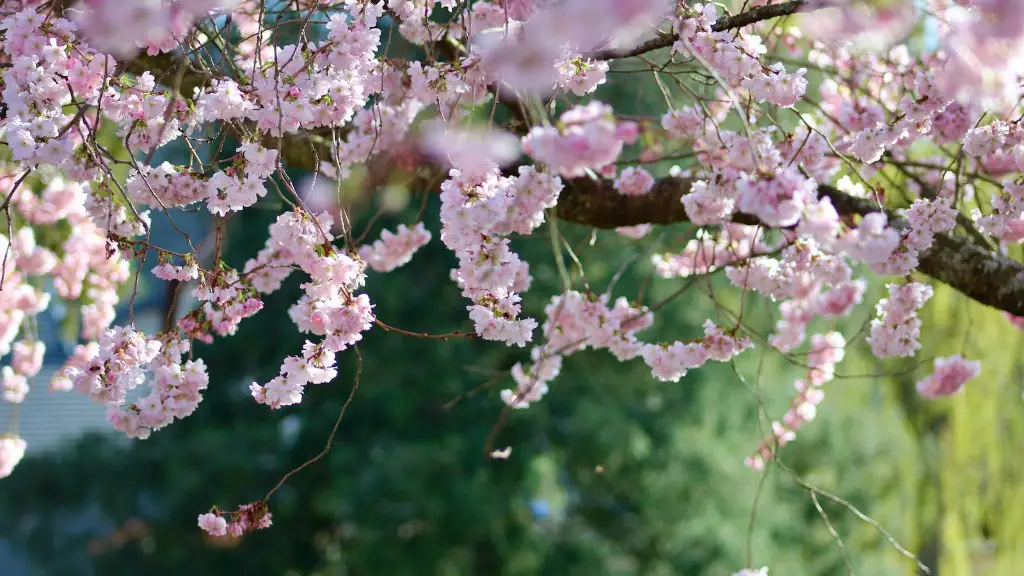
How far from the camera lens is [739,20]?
180 centimetres

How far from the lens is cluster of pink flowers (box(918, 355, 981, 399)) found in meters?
2.81

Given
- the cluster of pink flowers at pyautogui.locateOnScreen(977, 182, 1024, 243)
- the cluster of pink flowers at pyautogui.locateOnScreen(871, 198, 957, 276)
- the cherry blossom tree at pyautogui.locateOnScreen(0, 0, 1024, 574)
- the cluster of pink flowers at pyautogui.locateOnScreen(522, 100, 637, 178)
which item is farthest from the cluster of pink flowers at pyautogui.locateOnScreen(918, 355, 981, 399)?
the cluster of pink flowers at pyautogui.locateOnScreen(522, 100, 637, 178)

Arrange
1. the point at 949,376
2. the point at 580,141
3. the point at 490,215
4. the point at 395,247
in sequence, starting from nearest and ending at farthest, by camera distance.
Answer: the point at 580,141 < the point at 490,215 < the point at 395,247 < the point at 949,376

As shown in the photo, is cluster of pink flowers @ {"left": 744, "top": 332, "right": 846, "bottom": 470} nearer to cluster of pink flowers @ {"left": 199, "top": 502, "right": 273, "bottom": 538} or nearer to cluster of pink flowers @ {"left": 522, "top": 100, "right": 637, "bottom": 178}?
cluster of pink flowers @ {"left": 199, "top": 502, "right": 273, "bottom": 538}

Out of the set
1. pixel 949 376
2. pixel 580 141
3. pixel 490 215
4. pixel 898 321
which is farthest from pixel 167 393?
pixel 949 376

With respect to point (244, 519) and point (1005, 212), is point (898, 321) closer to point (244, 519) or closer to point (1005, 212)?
point (1005, 212)

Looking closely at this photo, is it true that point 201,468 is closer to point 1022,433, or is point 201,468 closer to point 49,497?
point 49,497

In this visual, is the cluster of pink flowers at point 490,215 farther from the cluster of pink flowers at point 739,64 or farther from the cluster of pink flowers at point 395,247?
the cluster of pink flowers at point 395,247

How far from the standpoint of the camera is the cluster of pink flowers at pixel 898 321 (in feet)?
7.38

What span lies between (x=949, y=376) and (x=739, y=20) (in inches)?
58.3

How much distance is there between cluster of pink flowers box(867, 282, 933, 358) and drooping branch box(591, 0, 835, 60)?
73 cm

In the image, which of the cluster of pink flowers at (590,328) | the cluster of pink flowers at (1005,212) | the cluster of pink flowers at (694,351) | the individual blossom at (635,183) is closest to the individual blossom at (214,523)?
the cluster of pink flowers at (590,328)

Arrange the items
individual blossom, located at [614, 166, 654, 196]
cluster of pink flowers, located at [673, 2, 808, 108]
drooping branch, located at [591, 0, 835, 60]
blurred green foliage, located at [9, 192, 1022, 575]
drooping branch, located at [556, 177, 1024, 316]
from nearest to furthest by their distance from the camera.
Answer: drooping branch, located at [591, 0, 835, 60] < cluster of pink flowers, located at [673, 2, 808, 108] < drooping branch, located at [556, 177, 1024, 316] < individual blossom, located at [614, 166, 654, 196] < blurred green foliage, located at [9, 192, 1022, 575]

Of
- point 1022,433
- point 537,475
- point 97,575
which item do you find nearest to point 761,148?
point 537,475
